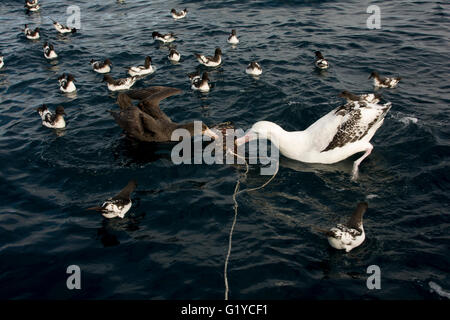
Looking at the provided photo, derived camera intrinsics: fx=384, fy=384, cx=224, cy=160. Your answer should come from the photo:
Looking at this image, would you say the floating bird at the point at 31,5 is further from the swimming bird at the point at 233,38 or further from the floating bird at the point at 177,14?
the swimming bird at the point at 233,38

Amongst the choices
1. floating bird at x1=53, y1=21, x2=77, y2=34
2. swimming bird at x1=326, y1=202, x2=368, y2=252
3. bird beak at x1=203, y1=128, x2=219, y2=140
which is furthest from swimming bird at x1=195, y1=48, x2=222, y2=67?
swimming bird at x1=326, y1=202, x2=368, y2=252

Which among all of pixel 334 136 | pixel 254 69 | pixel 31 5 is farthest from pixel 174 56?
pixel 31 5

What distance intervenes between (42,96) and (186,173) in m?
8.29

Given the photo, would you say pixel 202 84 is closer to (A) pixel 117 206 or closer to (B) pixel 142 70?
(B) pixel 142 70

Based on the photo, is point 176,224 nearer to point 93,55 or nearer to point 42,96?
point 42,96

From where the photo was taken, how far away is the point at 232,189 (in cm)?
918

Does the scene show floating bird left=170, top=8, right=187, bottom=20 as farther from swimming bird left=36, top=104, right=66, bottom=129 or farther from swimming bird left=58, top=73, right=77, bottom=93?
swimming bird left=36, top=104, right=66, bottom=129

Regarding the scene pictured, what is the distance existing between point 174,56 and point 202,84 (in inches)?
132

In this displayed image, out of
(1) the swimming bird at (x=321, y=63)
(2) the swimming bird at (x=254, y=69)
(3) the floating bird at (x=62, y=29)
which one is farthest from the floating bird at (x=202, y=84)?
(3) the floating bird at (x=62, y=29)

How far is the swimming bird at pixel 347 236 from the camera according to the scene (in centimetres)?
683

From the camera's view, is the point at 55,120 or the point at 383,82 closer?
the point at 55,120

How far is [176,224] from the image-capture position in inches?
320
